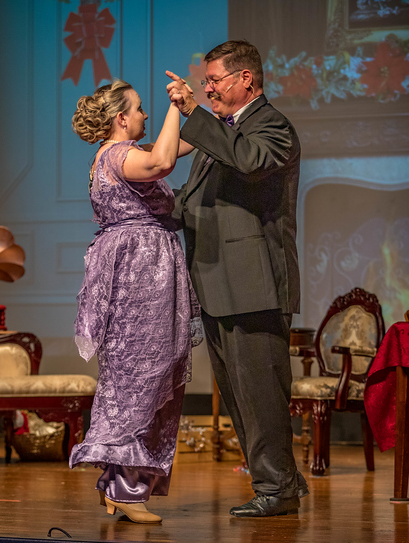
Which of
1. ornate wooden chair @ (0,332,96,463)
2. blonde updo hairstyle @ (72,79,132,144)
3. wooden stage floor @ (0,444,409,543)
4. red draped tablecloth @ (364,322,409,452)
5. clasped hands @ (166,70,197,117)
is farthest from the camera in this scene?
ornate wooden chair @ (0,332,96,463)

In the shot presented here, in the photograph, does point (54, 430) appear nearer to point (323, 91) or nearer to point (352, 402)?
point (352, 402)

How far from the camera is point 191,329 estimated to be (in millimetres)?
2850

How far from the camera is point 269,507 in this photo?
8.83 feet

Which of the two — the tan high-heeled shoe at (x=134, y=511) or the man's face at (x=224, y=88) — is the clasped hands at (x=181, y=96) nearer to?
the man's face at (x=224, y=88)

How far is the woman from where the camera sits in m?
2.67

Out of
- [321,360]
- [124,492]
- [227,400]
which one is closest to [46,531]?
[124,492]

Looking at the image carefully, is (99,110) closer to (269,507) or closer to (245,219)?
(245,219)

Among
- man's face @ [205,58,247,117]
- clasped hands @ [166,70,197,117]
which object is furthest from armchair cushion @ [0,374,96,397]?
clasped hands @ [166,70,197,117]

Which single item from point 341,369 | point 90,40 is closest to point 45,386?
point 341,369

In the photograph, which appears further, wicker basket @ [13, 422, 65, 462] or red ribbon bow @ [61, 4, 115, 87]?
red ribbon bow @ [61, 4, 115, 87]

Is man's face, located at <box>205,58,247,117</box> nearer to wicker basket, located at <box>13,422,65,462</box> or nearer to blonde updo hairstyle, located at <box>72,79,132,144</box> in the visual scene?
blonde updo hairstyle, located at <box>72,79,132,144</box>

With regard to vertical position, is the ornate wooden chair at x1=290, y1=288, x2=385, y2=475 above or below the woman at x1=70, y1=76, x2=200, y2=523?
below

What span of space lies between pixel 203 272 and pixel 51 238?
129 inches

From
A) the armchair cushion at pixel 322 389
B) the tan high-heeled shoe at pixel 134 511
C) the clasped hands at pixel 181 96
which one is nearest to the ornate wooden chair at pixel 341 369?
the armchair cushion at pixel 322 389
